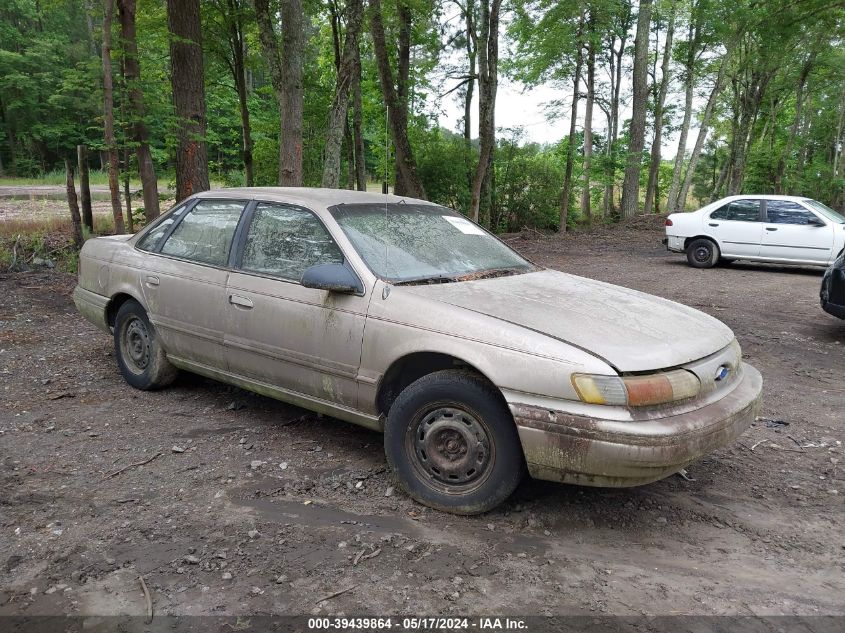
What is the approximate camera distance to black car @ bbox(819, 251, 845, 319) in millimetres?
6801

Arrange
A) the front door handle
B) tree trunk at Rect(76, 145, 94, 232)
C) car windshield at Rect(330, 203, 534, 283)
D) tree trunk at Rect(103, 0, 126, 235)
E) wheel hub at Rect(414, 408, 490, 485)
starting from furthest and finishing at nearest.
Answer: tree trunk at Rect(76, 145, 94, 232) < tree trunk at Rect(103, 0, 126, 235) < the front door handle < car windshield at Rect(330, 203, 534, 283) < wheel hub at Rect(414, 408, 490, 485)

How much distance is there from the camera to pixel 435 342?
10.5ft

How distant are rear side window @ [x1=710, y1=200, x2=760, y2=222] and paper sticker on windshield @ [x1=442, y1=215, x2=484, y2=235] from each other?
9.85m

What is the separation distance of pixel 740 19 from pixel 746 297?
43.3 ft

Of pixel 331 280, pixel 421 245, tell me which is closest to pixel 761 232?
pixel 421 245

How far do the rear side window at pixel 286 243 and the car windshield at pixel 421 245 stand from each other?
159 mm

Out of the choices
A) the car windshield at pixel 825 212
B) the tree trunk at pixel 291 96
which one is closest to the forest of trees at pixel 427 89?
the tree trunk at pixel 291 96

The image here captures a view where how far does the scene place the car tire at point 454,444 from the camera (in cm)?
302

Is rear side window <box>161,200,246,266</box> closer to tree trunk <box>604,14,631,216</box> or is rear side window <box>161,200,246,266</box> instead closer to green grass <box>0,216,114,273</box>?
Result: green grass <box>0,216,114,273</box>

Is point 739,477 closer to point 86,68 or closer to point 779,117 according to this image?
point 86,68

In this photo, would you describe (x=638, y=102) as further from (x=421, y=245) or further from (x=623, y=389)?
(x=623, y=389)

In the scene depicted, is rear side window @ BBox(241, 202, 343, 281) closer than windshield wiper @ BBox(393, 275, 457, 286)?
No

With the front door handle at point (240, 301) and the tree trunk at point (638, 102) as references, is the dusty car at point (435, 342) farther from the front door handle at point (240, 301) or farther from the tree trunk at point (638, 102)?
the tree trunk at point (638, 102)

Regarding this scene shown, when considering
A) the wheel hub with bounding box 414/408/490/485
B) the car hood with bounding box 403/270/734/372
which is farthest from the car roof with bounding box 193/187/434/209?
the wheel hub with bounding box 414/408/490/485
